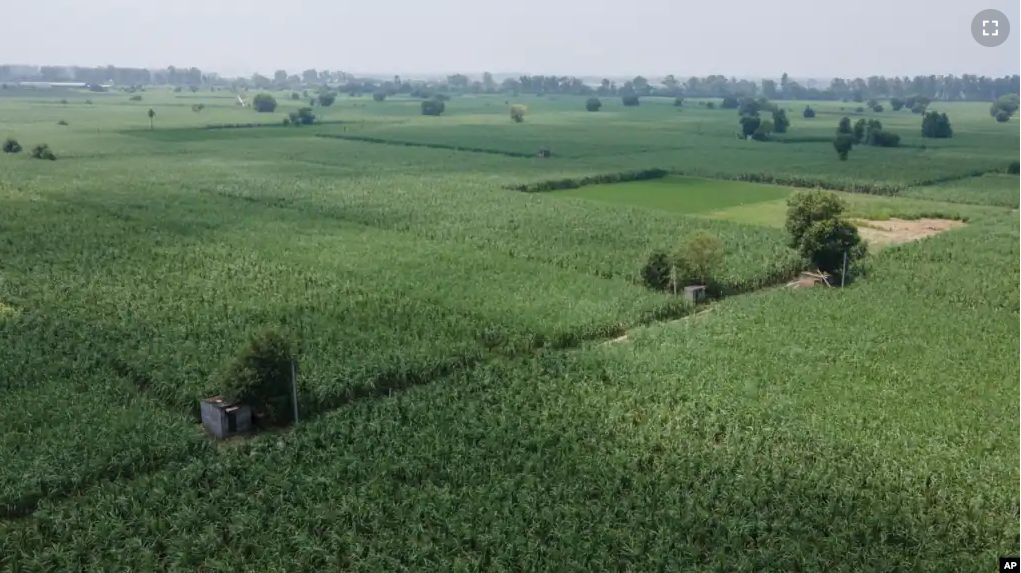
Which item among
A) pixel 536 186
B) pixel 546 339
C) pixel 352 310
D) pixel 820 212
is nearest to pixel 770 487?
pixel 546 339

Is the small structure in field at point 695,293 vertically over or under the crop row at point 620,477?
over

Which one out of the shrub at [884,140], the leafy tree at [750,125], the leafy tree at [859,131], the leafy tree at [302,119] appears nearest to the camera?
the shrub at [884,140]

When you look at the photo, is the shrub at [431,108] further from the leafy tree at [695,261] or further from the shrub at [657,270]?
the leafy tree at [695,261]

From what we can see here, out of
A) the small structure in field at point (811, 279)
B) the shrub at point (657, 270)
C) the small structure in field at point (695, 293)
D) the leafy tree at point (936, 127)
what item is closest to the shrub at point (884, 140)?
the leafy tree at point (936, 127)

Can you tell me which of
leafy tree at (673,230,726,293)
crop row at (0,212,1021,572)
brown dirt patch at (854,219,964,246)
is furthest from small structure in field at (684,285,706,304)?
brown dirt patch at (854,219,964,246)

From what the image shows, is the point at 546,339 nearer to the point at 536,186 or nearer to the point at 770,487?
the point at 770,487

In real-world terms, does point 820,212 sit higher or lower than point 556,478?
higher
